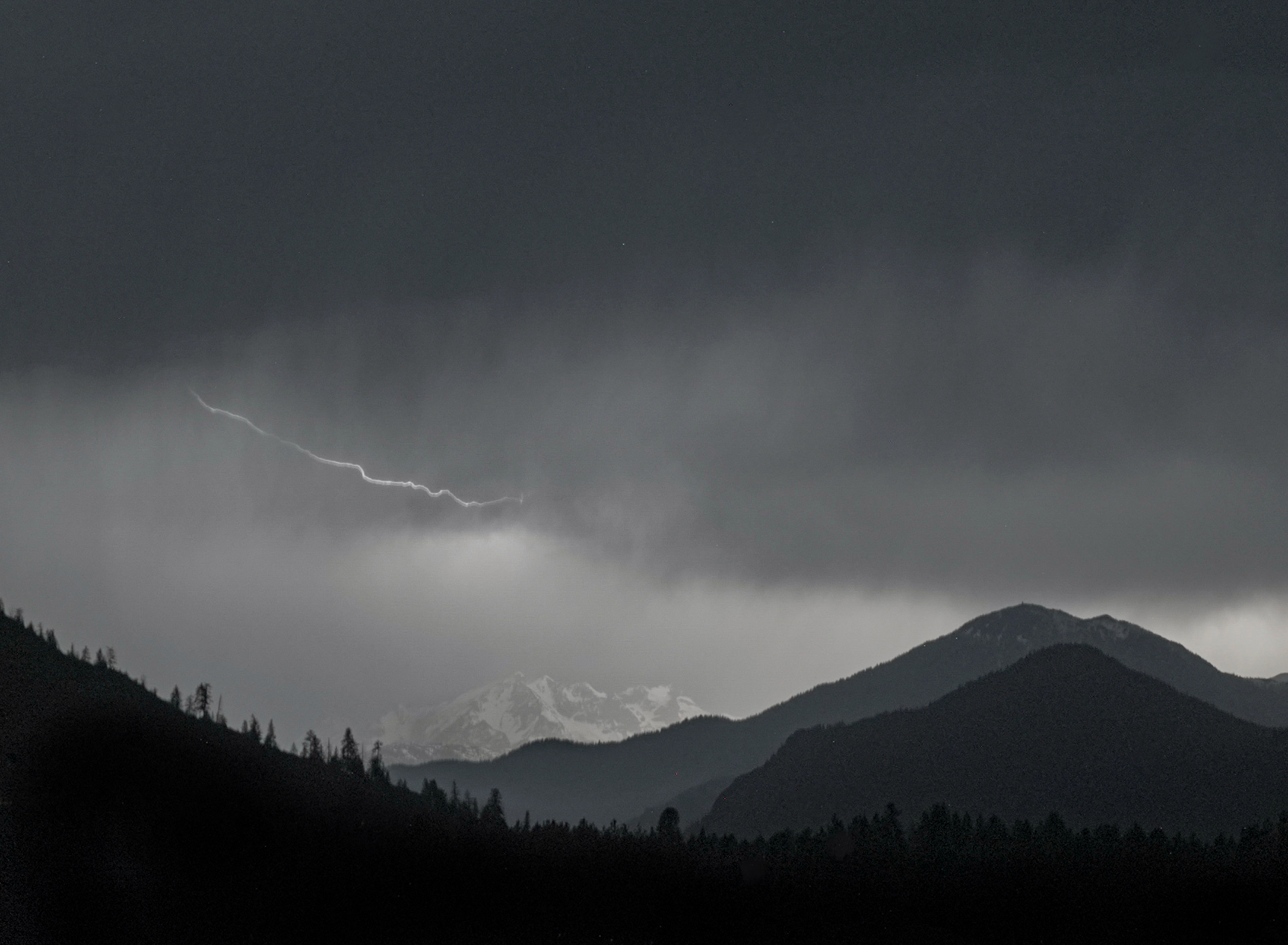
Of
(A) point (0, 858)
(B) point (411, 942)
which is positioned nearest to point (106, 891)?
(A) point (0, 858)

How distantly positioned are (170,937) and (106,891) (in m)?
16.7

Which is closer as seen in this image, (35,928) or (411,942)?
(35,928)

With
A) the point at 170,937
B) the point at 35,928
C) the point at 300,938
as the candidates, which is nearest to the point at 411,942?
the point at 300,938

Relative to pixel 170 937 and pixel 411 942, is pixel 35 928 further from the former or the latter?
pixel 411 942

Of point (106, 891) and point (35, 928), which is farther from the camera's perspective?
point (106, 891)

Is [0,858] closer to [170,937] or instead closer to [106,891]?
[106,891]

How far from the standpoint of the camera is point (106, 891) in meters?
199

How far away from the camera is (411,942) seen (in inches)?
7849

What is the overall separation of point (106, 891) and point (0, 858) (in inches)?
555

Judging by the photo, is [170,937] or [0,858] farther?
[0,858]

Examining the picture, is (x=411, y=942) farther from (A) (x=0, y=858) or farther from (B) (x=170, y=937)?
(A) (x=0, y=858)

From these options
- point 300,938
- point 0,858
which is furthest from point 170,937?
point 0,858

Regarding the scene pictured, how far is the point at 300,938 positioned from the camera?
642 feet

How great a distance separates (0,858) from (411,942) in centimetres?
5285
